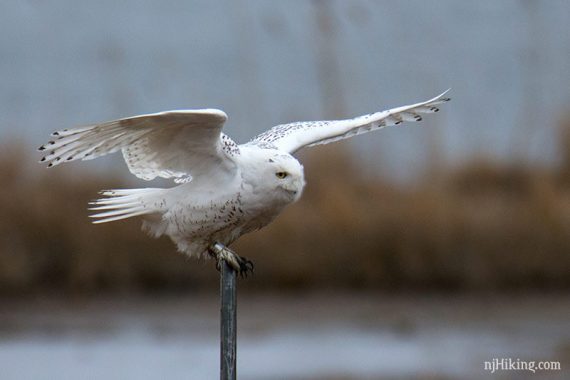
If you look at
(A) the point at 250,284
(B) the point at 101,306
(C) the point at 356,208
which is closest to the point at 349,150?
(C) the point at 356,208

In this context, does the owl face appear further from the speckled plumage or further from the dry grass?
the dry grass

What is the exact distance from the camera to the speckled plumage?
6035mm

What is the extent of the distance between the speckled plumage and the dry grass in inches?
223

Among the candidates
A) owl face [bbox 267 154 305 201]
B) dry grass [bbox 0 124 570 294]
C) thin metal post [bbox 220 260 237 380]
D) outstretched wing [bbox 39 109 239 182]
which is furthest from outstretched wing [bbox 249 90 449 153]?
dry grass [bbox 0 124 570 294]

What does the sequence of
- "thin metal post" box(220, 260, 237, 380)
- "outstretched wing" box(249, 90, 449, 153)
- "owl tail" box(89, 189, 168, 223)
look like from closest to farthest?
1. "thin metal post" box(220, 260, 237, 380)
2. "owl tail" box(89, 189, 168, 223)
3. "outstretched wing" box(249, 90, 449, 153)

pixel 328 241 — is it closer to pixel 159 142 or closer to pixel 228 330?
pixel 159 142

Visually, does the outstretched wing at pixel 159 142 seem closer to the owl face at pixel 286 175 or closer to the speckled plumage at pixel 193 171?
the speckled plumage at pixel 193 171

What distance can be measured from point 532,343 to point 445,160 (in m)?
2.44

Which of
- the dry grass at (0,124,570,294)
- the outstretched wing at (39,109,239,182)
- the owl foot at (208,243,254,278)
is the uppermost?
the dry grass at (0,124,570,294)

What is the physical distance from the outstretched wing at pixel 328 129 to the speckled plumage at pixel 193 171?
0.21 m

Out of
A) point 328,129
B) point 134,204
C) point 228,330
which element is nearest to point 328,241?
point 328,129

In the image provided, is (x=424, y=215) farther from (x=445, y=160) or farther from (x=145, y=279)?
(x=145, y=279)

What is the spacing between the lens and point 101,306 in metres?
12.2

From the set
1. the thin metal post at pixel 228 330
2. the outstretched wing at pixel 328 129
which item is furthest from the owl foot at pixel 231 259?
the outstretched wing at pixel 328 129
